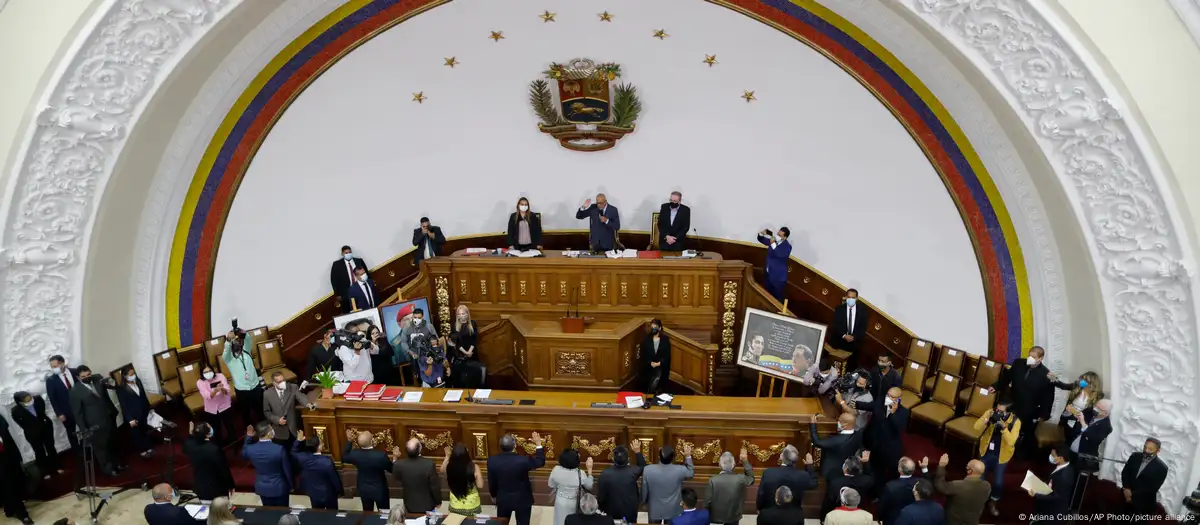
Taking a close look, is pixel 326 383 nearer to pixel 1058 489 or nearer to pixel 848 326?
pixel 848 326

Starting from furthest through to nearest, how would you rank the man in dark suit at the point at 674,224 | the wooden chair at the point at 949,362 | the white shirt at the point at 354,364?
the man in dark suit at the point at 674,224, the wooden chair at the point at 949,362, the white shirt at the point at 354,364

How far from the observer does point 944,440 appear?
846cm

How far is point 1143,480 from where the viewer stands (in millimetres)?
6367

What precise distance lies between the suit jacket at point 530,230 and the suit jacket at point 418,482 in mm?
4831

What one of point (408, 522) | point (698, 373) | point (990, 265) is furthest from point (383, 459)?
point (990, 265)

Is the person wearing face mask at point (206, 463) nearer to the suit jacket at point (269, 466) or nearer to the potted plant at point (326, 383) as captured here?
the suit jacket at point (269, 466)

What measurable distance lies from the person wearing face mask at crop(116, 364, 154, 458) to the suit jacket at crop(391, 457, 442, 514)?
386 centimetres

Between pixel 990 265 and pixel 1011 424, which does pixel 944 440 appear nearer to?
pixel 1011 424

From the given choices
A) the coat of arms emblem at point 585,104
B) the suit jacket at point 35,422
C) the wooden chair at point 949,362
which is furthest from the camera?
the coat of arms emblem at point 585,104

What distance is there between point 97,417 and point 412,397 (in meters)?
3.38

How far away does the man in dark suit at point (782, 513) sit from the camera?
5438mm

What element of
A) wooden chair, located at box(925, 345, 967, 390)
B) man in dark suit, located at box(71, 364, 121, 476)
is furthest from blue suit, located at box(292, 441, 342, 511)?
wooden chair, located at box(925, 345, 967, 390)

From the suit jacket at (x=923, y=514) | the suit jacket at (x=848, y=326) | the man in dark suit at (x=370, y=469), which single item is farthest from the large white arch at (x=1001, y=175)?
the man in dark suit at (x=370, y=469)

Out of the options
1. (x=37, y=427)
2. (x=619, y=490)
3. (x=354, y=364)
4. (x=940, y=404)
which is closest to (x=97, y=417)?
(x=37, y=427)
